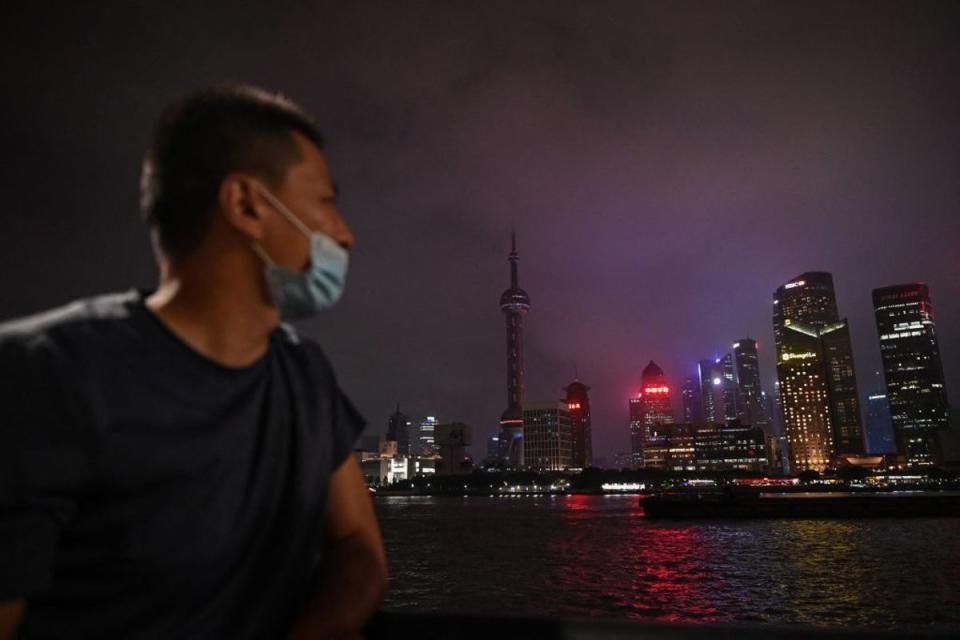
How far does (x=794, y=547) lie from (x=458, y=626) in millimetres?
38656

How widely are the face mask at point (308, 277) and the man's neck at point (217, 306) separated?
4 centimetres

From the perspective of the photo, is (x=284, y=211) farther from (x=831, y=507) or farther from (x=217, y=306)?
(x=831, y=507)

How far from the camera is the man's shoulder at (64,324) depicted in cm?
106

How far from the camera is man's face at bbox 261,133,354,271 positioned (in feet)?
5.01

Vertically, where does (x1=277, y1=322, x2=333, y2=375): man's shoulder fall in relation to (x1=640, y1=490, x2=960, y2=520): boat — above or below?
above

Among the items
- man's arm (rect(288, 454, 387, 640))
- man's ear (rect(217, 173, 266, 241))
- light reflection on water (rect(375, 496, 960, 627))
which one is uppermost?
man's ear (rect(217, 173, 266, 241))

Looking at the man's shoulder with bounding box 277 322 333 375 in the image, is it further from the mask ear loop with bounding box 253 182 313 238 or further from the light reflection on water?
the light reflection on water

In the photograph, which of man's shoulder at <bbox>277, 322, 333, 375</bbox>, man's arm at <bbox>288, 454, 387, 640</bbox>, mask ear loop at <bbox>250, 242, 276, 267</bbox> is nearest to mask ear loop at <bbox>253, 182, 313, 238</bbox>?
mask ear loop at <bbox>250, 242, 276, 267</bbox>

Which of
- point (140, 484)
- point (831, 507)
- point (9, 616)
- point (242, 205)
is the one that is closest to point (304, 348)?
point (242, 205)

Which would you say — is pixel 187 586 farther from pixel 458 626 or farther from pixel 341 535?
pixel 458 626

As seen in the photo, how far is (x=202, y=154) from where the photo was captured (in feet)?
4.82

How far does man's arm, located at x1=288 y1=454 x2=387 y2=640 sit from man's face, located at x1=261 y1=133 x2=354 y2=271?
715 mm

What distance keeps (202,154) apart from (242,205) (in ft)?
0.58

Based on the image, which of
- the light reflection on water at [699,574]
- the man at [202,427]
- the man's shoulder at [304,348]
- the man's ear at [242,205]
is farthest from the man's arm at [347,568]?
the light reflection on water at [699,574]
